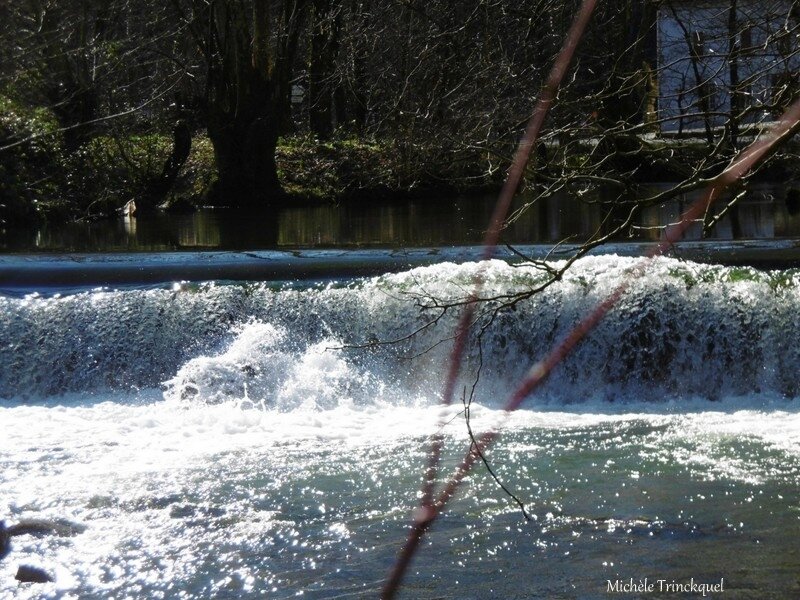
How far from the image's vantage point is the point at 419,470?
22.9ft

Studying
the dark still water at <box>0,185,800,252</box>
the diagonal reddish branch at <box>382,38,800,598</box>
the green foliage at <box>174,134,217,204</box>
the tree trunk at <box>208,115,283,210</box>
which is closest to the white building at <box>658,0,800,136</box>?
the diagonal reddish branch at <box>382,38,800,598</box>

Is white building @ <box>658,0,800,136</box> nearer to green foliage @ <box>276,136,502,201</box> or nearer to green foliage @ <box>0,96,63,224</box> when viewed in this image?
green foliage @ <box>276,136,502,201</box>

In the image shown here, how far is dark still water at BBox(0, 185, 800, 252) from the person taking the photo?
12.7 m

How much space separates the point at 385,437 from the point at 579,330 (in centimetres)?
210

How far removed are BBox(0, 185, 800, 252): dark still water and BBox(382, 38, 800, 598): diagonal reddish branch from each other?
105 inches

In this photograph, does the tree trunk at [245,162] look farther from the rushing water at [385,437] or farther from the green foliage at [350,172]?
the rushing water at [385,437]

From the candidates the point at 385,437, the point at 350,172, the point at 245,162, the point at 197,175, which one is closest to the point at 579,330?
the point at 385,437

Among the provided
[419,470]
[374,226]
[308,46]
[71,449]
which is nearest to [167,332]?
[71,449]

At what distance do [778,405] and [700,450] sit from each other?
1556mm

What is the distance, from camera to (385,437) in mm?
7855

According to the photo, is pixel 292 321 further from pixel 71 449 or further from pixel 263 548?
pixel 263 548

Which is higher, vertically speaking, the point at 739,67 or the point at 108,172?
the point at 739,67

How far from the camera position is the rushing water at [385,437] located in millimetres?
5484

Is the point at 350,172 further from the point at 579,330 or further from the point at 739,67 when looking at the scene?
the point at 579,330
